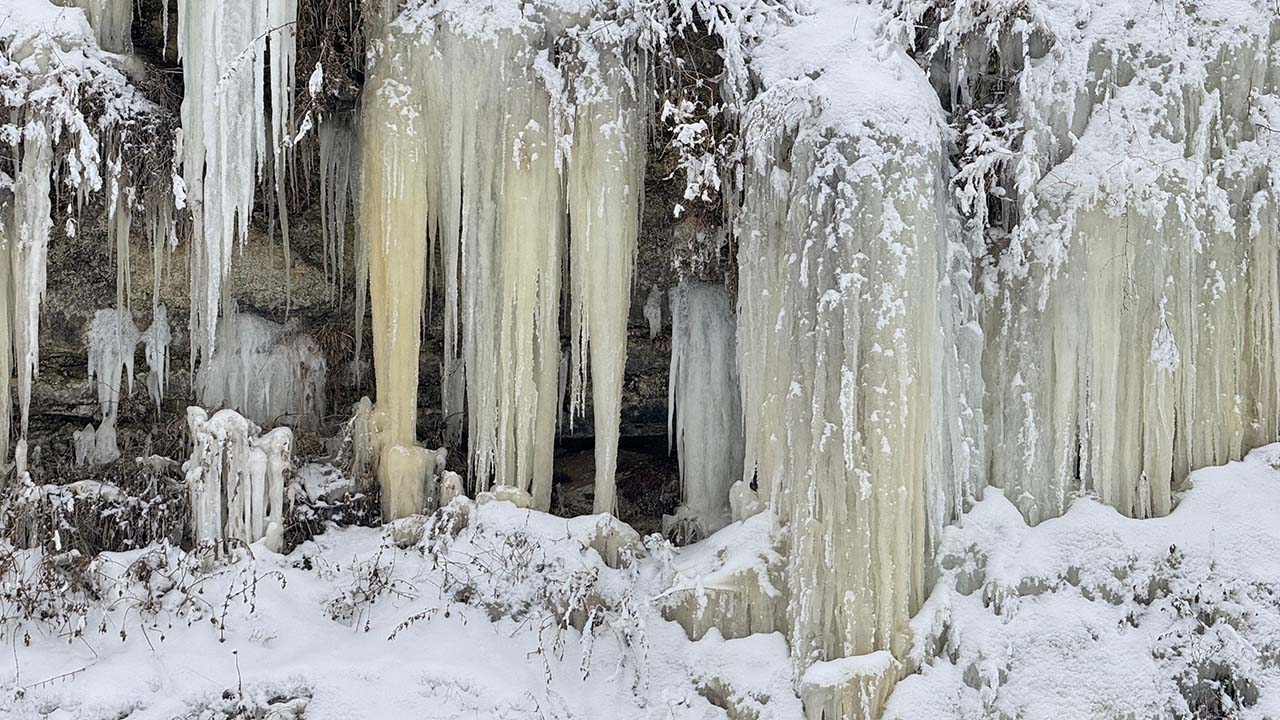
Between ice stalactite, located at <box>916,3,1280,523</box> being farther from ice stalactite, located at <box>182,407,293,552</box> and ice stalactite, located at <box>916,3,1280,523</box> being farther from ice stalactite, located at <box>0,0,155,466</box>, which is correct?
ice stalactite, located at <box>0,0,155,466</box>

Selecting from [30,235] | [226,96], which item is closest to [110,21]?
[226,96]

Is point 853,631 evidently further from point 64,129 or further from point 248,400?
point 64,129

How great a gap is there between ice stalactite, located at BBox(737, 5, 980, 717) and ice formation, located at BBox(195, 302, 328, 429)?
13.1ft

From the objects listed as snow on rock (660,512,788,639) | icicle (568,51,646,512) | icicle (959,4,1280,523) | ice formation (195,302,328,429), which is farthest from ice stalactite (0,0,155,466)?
icicle (959,4,1280,523)

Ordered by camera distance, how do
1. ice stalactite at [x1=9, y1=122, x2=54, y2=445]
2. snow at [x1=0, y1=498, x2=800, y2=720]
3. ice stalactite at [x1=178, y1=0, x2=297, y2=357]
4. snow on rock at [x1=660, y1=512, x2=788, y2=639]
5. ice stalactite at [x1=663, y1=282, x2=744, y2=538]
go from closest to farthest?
1. snow at [x1=0, y1=498, x2=800, y2=720]
2. snow on rock at [x1=660, y1=512, x2=788, y2=639]
3. ice stalactite at [x1=178, y1=0, x2=297, y2=357]
4. ice stalactite at [x1=9, y1=122, x2=54, y2=445]
5. ice stalactite at [x1=663, y1=282, x2=744, y2=538]

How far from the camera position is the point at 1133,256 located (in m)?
7.36

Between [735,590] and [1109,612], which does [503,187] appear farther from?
[1109,612]

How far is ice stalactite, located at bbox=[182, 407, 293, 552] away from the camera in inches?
304

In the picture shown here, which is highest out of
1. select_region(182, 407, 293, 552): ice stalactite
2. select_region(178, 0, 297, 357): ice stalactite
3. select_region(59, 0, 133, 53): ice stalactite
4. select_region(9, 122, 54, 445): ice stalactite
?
select_region(59, 0, 133, 53): ice stalactite

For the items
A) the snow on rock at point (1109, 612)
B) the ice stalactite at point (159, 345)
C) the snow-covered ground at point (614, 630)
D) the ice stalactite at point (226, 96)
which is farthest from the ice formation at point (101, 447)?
the snow on rock at point (1109, 612)

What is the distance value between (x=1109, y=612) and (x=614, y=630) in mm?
2862

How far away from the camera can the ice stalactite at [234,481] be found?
7.72m

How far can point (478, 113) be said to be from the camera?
7773mm

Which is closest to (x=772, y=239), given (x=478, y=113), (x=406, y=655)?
(x=478, y=113)
